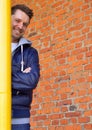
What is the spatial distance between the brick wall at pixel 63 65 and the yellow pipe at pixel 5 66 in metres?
2.37

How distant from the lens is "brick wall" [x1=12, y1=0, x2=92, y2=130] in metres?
4.41

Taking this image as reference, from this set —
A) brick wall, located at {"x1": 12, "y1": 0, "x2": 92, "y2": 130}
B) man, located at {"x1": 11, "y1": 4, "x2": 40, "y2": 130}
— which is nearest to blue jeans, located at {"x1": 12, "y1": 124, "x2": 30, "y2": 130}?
man, located at {"x1": 11, "y1": 4, "x2": 40, "y2": 130}

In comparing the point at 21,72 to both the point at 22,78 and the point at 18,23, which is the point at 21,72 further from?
the point at 18,23

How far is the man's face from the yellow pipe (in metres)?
Result: 0.72

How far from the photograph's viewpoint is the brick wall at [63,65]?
4414mm

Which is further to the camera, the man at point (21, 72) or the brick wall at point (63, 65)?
the brick wall at point (63, 65)

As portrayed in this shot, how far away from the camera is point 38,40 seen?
16.9 feet

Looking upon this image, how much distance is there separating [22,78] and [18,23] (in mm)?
478

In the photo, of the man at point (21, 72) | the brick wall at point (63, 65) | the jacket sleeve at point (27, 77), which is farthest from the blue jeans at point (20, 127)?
the brick wall at point (63, 65)

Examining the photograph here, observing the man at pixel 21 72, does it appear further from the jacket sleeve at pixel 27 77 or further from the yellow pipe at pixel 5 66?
the yellow pipe at pixel 5 66

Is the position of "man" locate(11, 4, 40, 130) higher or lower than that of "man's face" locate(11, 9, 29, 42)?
lower

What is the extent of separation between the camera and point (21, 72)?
2.67m

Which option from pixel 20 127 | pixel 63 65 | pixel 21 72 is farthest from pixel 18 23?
pixel 63 65

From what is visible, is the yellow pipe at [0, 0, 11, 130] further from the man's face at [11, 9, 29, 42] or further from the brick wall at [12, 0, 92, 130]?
the brick wall at [12, 0, 92, 130]
